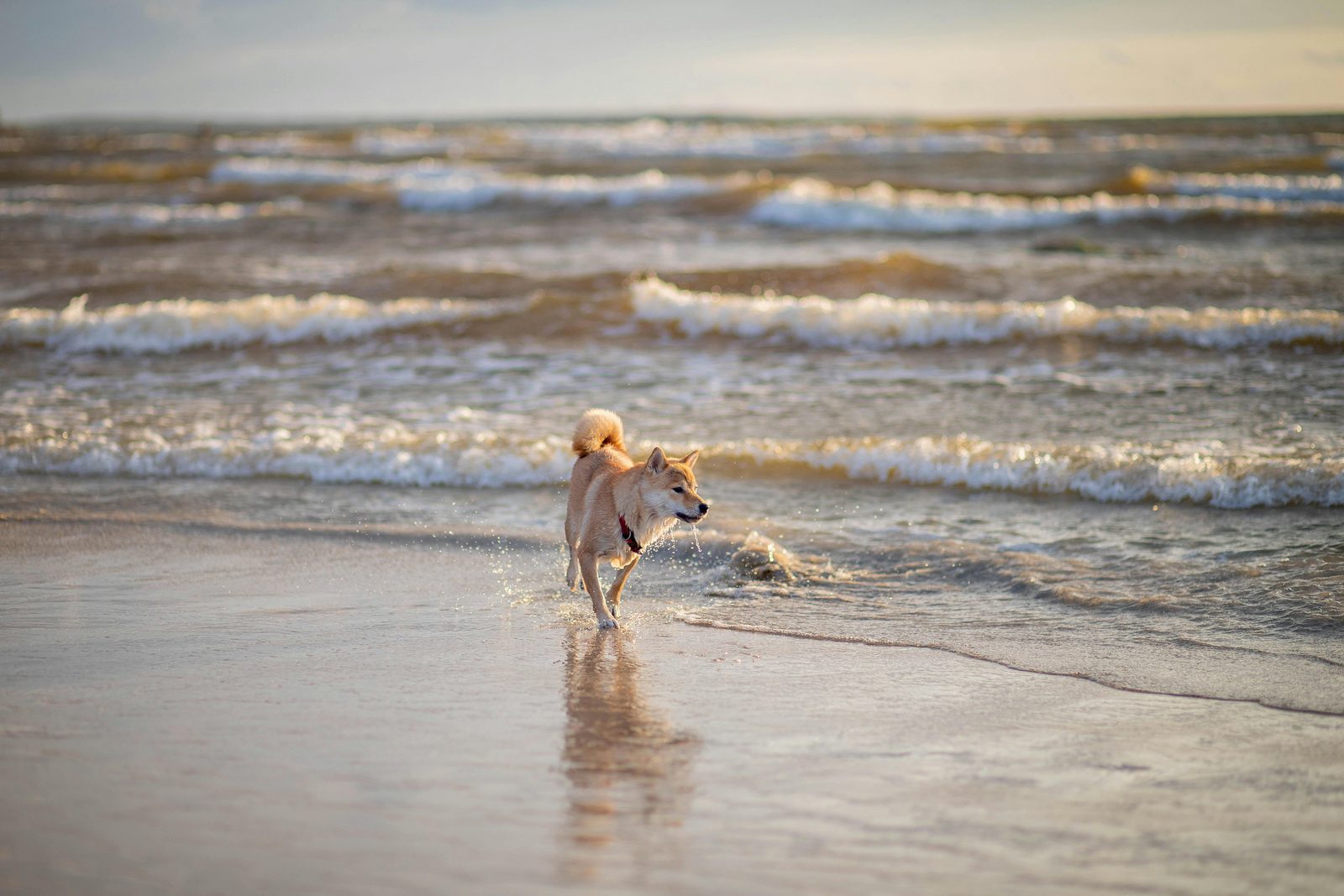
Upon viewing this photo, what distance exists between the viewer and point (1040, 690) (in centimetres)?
482

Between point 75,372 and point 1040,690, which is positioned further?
point 75,372

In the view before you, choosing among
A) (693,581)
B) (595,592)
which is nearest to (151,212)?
(693,581)

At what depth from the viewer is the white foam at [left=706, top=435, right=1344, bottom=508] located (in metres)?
7.48

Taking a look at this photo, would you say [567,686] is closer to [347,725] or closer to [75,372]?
[347,725]

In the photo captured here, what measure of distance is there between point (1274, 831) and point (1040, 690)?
128 centimetres

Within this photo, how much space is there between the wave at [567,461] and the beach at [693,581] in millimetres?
35

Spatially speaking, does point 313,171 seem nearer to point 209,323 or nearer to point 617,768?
point 209,323

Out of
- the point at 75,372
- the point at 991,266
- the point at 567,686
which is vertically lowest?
the point at 567,686

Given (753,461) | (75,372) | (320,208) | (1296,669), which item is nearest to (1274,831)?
(1296,669)

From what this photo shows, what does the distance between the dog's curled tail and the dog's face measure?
0.68 m

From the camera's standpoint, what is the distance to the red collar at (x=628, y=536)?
19.3 ft

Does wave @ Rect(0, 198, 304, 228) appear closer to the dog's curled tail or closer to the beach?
the beach

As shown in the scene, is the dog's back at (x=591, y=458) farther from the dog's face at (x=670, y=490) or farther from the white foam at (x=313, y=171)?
the white foam at (x=313, y=171)

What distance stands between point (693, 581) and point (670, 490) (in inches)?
A: 39.8
